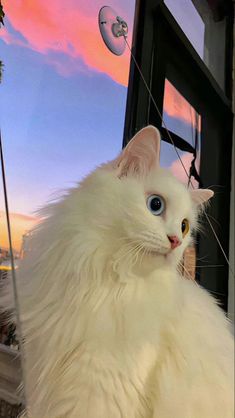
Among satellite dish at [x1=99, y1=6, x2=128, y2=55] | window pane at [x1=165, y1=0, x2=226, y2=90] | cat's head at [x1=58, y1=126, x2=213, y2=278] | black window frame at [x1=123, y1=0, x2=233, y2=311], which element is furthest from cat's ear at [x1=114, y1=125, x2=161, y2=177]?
window pane at [x1=165, y1=0, x2=226, y2=90]

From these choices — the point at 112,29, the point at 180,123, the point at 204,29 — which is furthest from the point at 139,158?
the point at 204,29

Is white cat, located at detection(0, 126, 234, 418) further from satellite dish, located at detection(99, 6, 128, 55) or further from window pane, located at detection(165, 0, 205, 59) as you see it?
window pane, located at detection(165, 0, 205, 59)

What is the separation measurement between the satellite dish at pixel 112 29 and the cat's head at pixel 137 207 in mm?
641

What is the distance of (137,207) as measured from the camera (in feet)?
1.75

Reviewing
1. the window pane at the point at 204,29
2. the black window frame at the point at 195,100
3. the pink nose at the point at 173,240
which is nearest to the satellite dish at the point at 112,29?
the black window frame at the point at 195,100

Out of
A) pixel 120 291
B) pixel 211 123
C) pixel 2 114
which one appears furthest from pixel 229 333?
pixel 211 123

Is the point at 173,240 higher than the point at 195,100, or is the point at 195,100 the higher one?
the point at 195,100

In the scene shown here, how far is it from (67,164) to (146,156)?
0.36 m

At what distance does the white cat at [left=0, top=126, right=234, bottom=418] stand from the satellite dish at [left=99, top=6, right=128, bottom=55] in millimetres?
646

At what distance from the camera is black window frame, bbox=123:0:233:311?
4.04 ft

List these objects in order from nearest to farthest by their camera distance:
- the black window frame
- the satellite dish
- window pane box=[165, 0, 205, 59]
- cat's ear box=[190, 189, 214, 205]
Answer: cat's ear box=[190, 189, 214, 205] → the satellite dish → the black window frame → window pane box=[165, 0, 205, 59]

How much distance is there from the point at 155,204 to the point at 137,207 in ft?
0.11

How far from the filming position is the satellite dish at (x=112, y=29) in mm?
1064

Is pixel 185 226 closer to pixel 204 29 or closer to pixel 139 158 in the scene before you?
pixel 139 158
